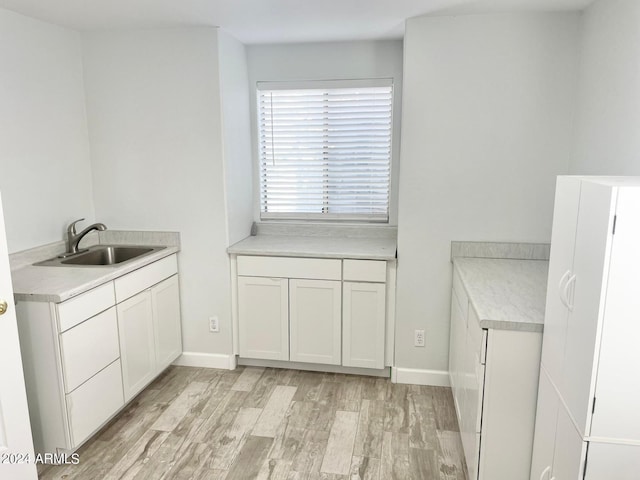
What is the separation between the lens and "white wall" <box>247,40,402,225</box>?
11.3ft

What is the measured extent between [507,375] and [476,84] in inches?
70.6

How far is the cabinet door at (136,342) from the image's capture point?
8.97 feet

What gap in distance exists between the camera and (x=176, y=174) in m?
3.25

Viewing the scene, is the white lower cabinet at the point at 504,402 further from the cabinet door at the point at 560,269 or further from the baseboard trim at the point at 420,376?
the baseboard trim at the point at 420,376

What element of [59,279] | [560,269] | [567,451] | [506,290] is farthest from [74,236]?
[567,451]

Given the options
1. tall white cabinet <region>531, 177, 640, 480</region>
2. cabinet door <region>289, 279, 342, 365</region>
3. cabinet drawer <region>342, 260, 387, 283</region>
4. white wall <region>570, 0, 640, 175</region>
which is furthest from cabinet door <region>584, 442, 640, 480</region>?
cabinet door <region>289, 279, 342, 365</region>

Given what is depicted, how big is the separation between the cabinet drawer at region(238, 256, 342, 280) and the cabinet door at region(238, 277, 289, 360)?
51mm

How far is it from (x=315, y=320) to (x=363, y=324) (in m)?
0.34

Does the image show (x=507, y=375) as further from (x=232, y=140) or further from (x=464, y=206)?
(x=232, y=140)

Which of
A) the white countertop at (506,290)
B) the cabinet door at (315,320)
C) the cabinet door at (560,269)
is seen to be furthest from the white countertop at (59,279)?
the cabinet door at (560,269)

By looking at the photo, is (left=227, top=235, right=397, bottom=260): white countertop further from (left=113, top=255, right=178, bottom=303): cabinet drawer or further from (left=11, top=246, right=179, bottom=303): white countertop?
(left=11, top=246, right=179, bottom=303): white countertop

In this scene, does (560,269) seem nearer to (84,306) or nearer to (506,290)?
(506,290)

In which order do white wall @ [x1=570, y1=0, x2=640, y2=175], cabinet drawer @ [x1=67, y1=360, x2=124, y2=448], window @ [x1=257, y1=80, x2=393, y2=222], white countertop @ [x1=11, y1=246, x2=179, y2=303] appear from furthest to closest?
1. window @ [x1=257, y1=80, x2=393, y2=222]
2. cabinet drawer @ [x1=67, y1=360, x2=124, y2=448]
3. white countertop @ [x1=11, y1=246, x2=179, y2=303]
4. white wall @ [x1=570, y1=0, x2=640, y2=175]

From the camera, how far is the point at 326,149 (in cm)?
364
